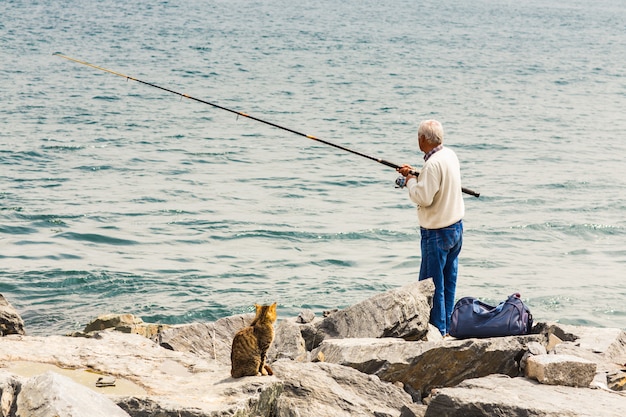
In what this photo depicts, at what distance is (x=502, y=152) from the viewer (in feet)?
72.5

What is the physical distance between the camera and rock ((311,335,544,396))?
20.3 ft

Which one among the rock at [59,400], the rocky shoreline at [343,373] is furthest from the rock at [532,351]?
the rock at [59,400]

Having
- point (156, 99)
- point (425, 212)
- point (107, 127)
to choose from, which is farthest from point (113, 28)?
point (425, 212)

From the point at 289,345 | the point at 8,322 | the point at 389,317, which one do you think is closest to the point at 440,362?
the point at 389,317

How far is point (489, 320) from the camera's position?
271 inches

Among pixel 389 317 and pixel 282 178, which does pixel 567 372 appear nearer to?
pixel 389 317

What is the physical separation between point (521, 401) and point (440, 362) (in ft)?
3.37

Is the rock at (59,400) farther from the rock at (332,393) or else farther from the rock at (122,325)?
the rock at (122,325)

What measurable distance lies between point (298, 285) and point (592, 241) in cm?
523

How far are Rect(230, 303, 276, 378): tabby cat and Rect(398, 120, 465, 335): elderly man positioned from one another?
1955 millimetres

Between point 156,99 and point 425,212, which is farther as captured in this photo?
point 156,99

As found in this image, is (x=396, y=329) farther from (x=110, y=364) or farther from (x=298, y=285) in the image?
(x=298, y=285)

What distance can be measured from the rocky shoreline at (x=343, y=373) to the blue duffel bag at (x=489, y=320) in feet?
0.72

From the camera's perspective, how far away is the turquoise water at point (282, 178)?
1186 centimetres
